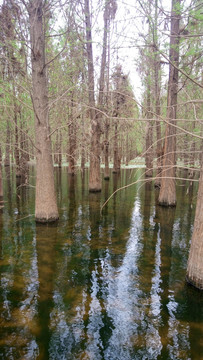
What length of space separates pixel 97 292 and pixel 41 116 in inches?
257

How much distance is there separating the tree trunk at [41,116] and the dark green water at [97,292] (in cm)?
89

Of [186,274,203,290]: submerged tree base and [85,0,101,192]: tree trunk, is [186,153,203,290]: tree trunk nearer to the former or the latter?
[186,274,203,290]: submerged tree base

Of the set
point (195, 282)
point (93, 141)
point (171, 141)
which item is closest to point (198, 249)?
point (195, 282)

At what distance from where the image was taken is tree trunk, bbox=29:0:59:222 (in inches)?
336

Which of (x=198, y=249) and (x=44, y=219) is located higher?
(x=198, y=249)

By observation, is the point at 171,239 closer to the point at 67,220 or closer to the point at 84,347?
the point at 67,220

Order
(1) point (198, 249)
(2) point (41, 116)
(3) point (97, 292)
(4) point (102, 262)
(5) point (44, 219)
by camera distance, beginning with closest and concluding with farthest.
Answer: (1) point (198, 249) < (3) point (97, 292) < (4) point (102, 262) < (2) point (41, 116) < (5) point (44, 219)

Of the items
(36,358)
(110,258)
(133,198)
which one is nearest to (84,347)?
(36,358)

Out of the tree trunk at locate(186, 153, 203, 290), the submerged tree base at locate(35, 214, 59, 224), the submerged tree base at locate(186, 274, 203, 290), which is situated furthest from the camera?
the submerged tree base at locate(35, 214, 59, 224)

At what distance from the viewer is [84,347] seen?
12.2 feet

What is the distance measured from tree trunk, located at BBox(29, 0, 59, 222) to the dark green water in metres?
0.89

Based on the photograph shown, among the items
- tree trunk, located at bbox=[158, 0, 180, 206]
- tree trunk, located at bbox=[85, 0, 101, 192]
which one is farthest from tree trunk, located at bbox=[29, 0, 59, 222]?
tree trunk, located at bbox=[85, 0, 101, 192]

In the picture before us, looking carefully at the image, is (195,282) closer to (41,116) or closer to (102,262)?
(102,262)

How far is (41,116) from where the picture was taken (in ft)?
29.6
